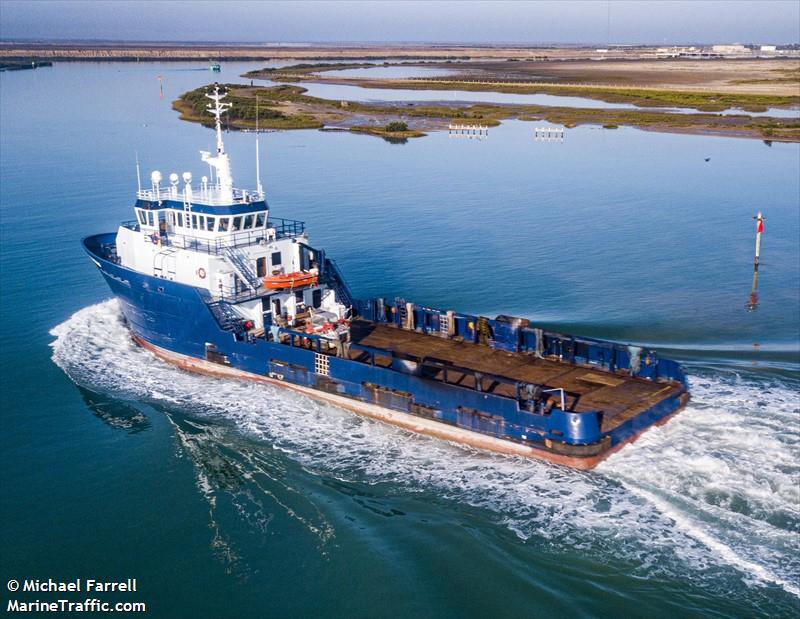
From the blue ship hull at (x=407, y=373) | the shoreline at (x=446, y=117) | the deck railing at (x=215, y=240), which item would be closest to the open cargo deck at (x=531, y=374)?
the blue ship hull at (x=407, y=373)

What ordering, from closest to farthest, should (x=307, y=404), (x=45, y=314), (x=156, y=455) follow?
(x=156, y=455)
(x=307, y=404)
(x=45, y=314)

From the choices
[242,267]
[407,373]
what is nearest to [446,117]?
[242,267]

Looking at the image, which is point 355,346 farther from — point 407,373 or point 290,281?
point 290,281

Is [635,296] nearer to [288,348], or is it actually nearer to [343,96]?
[288,348]

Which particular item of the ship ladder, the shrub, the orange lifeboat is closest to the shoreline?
the shrub

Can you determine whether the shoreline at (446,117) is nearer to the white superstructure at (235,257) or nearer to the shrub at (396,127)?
the shrub at (396,127)

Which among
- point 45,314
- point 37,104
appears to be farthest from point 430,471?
point 37,104
